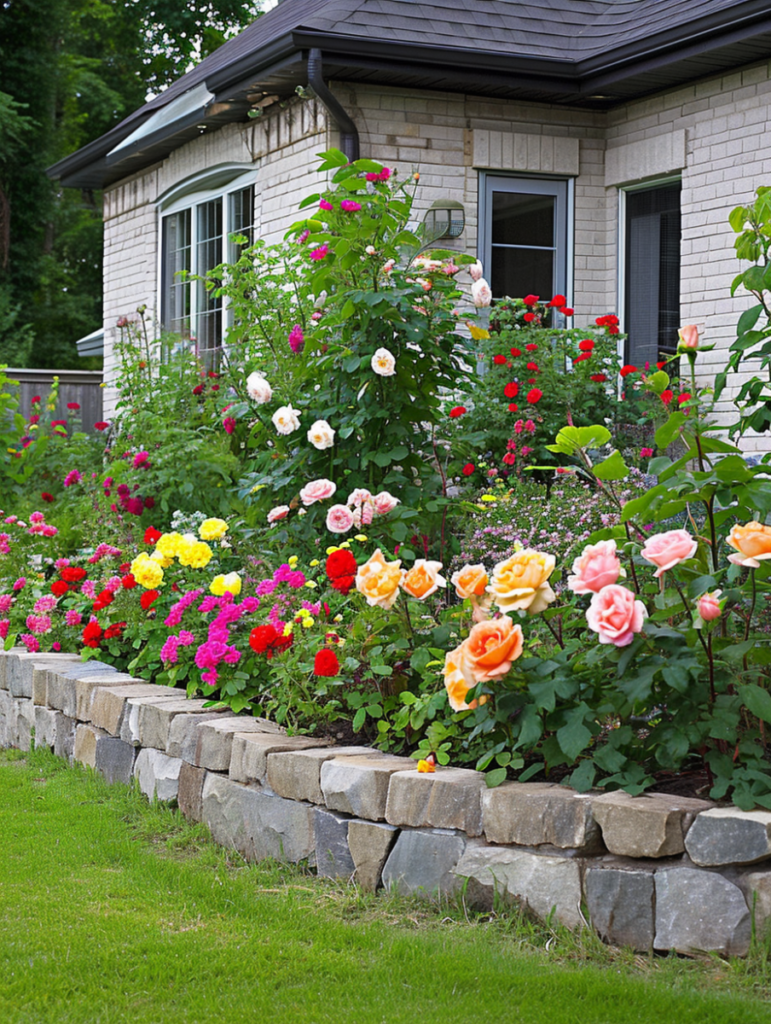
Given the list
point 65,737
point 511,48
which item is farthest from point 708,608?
point 511,48

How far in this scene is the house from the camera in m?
7.27

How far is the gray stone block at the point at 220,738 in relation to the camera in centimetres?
371

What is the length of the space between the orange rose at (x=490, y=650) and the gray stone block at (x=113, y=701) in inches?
70.0

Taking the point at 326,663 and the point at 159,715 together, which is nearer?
the point at 326,663

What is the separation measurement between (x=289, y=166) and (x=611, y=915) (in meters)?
6.69

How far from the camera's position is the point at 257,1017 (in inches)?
94.9

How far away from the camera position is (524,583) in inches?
112

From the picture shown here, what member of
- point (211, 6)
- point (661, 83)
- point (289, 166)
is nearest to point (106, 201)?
point (289, 166)

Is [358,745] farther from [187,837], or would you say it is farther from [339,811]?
[187,837]

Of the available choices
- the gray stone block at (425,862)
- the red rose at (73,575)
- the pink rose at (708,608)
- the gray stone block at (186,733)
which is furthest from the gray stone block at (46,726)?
the pink rose at (708,608)

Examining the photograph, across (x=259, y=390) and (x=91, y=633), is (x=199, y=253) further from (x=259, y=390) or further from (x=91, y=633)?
(x=91, y=633)

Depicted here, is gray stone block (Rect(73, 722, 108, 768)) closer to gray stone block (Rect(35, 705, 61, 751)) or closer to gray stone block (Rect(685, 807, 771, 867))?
gray stone block (Rect(35, 705, 61, 751))

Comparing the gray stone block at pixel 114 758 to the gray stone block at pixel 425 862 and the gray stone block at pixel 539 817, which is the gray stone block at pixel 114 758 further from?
the gray stone block at pixel 539 817

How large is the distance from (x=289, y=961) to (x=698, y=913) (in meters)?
0.96
